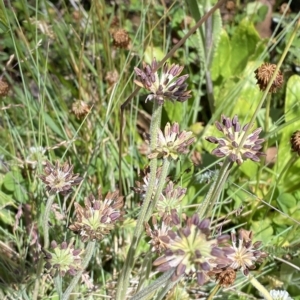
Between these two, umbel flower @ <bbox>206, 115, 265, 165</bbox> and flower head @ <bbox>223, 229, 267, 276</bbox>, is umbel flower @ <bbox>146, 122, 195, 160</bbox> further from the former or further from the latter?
flower head @ <bbox>223, 229, 267, 276</bbox>

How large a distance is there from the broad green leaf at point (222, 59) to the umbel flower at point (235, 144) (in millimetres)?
838

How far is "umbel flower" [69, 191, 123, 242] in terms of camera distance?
79 cm

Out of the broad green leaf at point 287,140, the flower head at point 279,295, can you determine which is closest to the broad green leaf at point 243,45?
the broad green leaf at point 287,140

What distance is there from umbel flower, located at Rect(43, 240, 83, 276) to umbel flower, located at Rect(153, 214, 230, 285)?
287 millimetres

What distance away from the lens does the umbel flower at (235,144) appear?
725 mm

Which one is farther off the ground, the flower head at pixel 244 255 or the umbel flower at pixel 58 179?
the umbel flower at pixel 58 179

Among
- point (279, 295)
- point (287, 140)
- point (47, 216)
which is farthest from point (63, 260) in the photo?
point (287, 140)

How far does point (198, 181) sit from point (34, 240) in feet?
1.29

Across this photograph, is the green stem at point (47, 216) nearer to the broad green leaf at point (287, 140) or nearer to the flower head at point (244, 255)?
the flower head at point (244, 255)

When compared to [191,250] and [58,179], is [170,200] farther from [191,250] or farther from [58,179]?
[191,250]

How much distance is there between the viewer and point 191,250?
0.59m

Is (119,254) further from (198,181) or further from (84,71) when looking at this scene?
(84,71)

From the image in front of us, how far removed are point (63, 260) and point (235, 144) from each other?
33cm

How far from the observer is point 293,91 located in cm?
140
